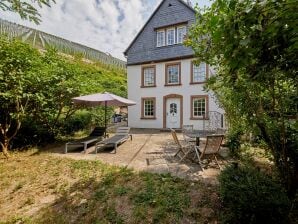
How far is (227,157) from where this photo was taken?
24.2ft

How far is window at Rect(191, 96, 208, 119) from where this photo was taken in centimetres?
1558

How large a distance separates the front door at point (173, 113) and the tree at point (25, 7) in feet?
40.6

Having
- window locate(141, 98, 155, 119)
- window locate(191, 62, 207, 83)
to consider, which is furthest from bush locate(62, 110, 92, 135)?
window locate(191, 62, 207, 83)

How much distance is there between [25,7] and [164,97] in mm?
12667

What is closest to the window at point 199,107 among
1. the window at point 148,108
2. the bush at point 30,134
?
the window at point 148,108

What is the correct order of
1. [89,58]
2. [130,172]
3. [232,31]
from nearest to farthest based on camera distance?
[232,31], [130,172], [89,58]

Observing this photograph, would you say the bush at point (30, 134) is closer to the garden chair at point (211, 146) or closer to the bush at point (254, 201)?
the garden chair at point (211, 146)

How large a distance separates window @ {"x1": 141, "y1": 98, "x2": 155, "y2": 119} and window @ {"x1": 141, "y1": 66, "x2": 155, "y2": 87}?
1.26 meters

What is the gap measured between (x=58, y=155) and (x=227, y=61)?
793cm

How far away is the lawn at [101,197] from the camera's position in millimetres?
4297

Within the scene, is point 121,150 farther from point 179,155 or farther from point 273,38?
point 273,38

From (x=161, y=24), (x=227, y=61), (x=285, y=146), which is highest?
(x=161, y=24)

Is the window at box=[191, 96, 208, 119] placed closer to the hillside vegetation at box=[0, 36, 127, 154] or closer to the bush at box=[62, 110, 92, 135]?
the hillside vegetation at box=[0, 36, 127, 154]

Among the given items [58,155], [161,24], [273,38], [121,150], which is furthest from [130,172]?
[161,24]
